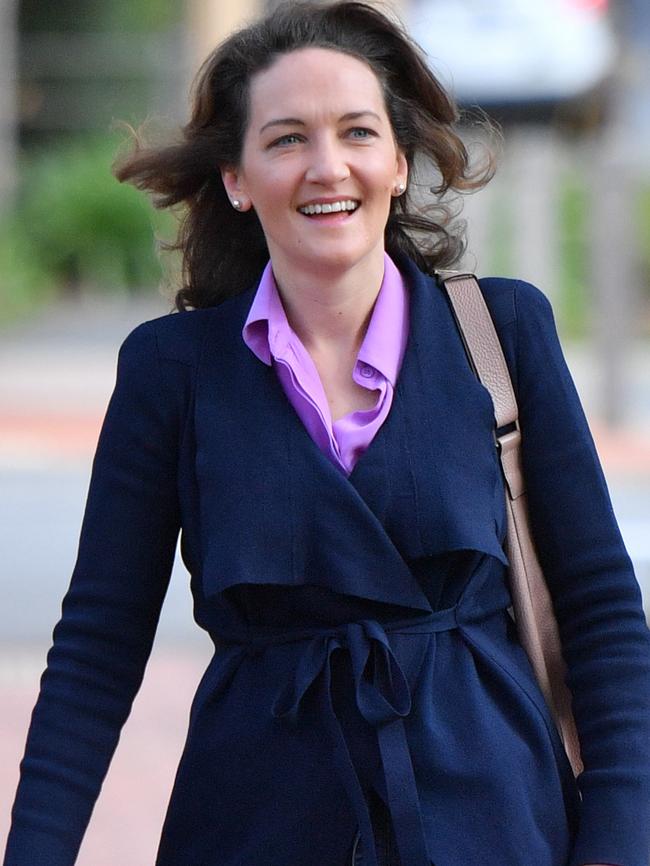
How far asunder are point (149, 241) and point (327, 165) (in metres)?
17.4

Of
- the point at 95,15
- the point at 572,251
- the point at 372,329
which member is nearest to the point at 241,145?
the point at 372,329

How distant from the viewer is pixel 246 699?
7.65 feet

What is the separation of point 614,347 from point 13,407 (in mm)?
4443

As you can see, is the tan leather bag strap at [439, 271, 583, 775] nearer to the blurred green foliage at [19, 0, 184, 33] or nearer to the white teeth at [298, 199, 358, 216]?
the white teeth at [298, 199, 358, 216]

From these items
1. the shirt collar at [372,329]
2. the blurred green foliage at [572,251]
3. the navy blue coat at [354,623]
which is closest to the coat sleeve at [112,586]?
the navy blue coat at [354,623]

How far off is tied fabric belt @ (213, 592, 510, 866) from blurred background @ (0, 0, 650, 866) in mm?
867

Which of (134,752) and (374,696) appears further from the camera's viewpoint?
(134,752)

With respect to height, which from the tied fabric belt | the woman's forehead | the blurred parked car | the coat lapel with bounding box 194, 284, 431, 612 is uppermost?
the blurred parked car

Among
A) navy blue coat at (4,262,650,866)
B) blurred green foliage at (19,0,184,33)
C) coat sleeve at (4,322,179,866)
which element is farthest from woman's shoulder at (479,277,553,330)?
blurred green foliage at (19,0,184,33)

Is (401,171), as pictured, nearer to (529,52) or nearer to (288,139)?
(288,139)

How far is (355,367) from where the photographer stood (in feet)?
7.97

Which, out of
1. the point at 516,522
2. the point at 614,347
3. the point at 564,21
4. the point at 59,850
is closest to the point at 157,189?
the point at 516,522

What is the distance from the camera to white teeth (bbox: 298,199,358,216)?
241cm

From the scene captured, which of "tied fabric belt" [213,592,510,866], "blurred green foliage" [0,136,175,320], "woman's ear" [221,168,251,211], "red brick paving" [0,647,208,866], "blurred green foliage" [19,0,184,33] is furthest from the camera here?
"blurred green foliage" [19,0,184,33]
